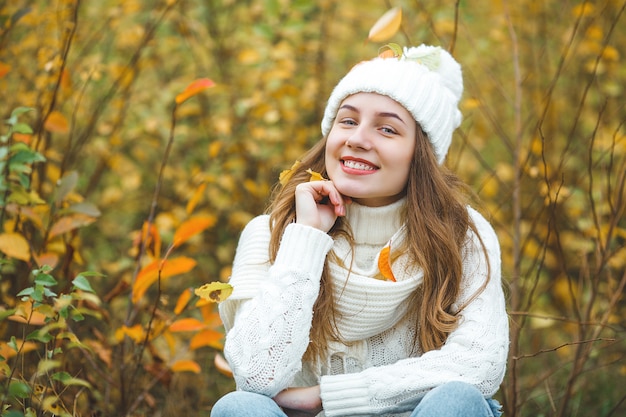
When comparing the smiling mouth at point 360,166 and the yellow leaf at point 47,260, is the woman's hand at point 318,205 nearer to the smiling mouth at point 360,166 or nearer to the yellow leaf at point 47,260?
the smiling mouth at point 360,166

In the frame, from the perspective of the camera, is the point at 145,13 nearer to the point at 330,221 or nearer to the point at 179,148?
the point at 179,148

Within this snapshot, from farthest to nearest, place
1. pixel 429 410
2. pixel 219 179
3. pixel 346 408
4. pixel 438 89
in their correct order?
pixel 219 179 → pixel 438 89 → pixel 346 408 → pixel 429 410

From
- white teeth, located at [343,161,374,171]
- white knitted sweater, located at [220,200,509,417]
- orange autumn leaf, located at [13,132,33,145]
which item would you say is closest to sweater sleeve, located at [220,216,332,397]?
white knitted sweater, located at [220,200,509,417]

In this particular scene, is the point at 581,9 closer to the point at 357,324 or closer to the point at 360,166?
the point at 360,166

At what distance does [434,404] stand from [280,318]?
449 millimetres

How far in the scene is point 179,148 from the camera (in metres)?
4.08

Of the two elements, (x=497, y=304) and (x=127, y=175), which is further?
(x=127, y=175)

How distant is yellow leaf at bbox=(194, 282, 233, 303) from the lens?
183 centimetres

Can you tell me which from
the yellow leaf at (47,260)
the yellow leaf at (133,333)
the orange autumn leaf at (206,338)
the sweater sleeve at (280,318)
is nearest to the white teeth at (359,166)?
the sweater sleeve at (280,318)

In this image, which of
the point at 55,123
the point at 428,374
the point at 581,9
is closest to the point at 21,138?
the point at 55,123

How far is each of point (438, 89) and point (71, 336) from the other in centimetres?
128

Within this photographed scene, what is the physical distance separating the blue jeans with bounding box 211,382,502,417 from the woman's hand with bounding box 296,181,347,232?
1.68 feet

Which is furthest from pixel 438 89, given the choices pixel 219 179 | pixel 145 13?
pixel 145 13

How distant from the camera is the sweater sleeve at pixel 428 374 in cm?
181
